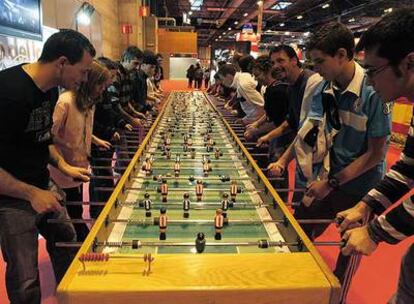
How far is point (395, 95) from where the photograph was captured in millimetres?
1456

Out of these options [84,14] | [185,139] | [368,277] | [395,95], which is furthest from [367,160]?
[84,14]

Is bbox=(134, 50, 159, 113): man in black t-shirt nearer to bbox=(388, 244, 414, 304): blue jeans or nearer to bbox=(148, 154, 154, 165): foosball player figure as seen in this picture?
bbox=(148, 154, 154, 165): foosball player figure

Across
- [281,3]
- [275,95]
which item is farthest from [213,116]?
[281,3]

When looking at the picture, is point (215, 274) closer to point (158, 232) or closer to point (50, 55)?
point (158, 232)

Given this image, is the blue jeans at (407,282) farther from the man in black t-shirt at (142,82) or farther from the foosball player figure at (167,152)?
the man in black t-shirt at (142,82)

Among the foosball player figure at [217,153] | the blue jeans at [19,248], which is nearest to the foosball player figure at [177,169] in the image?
the foosball player figure at [217,153]

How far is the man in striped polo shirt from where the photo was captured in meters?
1.34

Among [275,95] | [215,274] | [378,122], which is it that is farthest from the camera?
[275,95]

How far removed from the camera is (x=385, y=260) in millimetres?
3543

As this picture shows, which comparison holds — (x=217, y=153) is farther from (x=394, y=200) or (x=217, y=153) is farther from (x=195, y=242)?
(x=394, y=200)

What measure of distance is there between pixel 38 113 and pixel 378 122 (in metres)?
1.89

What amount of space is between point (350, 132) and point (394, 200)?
88 centimetres

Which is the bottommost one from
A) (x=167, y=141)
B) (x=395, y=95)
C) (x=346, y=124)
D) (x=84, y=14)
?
(x=167, y=141)

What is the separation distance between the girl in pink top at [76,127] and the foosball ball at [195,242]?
48 cm
